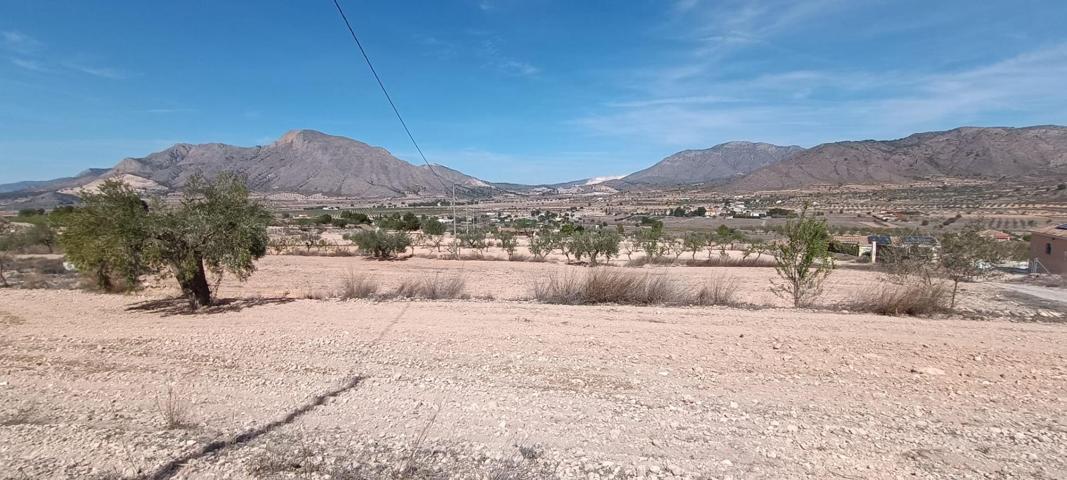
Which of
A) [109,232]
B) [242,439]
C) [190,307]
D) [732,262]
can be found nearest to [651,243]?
[732,262]

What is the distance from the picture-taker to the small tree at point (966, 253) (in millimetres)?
13344

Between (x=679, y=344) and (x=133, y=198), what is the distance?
10.5 m

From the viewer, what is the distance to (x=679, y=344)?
7746 mm

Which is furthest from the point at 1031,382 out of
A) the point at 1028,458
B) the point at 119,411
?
the point at 119,411

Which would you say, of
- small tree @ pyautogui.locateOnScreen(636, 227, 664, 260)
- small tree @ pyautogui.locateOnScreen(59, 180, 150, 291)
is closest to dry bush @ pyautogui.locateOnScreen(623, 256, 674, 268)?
small tree @ pyautogui.locateOnScreen(636, 227, 664, 260)

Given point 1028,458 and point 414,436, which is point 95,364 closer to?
point 414,436

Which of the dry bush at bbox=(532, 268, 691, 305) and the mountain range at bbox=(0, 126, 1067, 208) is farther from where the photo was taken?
the mountain range at bbox=(0, 126, 1067, 208)

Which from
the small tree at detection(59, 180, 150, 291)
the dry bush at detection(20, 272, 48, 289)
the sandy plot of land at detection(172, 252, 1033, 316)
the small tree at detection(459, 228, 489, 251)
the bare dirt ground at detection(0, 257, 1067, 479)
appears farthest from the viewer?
the small tree at detection(459, 228, 489, 251)

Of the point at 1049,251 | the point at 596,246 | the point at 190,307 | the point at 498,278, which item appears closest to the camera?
the point at 190,307

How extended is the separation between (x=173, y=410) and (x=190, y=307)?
273 inches

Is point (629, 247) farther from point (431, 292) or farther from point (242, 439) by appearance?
point (242, 439)

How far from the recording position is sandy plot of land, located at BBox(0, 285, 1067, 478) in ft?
14.4

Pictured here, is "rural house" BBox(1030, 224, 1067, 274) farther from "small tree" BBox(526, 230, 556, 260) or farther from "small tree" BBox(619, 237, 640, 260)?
"small tree" BBox(526, 230, 556, 260)

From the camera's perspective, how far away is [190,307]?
36.7 feet
